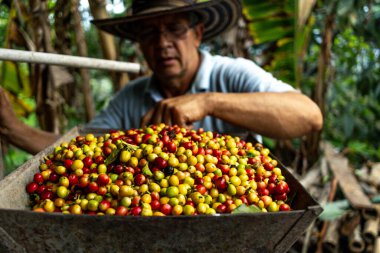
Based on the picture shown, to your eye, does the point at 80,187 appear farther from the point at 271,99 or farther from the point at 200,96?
the point at 271,99

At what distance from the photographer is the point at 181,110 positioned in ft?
5.34

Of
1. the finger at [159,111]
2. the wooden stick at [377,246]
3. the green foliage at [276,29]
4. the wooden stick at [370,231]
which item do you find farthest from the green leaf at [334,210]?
the green foliage at [276,29]

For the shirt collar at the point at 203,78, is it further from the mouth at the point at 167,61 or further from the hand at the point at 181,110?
the hand at the point at 181,110

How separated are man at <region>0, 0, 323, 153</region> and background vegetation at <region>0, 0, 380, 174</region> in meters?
0.38

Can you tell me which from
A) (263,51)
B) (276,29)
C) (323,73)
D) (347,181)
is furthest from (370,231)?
(263,51)

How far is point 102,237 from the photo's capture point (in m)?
0.83

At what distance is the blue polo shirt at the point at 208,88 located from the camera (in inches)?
85.3

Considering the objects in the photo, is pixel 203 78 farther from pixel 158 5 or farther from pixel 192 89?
pixel 158 5

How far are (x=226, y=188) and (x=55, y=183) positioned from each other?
0.50 meters

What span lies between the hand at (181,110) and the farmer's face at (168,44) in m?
0.53

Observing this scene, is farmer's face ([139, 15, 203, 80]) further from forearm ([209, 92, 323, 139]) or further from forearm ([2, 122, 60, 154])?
forearm ([2, 122, 60, 154])

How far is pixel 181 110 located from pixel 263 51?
2.47 meters

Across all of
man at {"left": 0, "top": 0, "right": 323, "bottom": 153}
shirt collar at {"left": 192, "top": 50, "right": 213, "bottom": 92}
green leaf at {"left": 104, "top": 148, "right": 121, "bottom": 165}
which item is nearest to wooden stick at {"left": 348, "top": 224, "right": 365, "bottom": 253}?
man at {"left": 0, "top": 0, "right": 323, "bottom": 153}

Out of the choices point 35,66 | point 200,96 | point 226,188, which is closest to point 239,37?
point 35,66
